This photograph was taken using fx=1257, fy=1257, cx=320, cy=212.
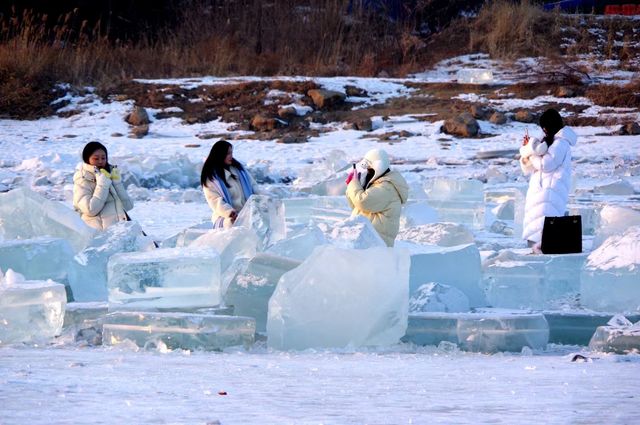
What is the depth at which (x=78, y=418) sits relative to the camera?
3.50 meters

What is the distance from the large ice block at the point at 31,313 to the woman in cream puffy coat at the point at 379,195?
2.38 m

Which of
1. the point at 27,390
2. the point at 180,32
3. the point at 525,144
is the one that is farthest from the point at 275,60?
the point at 27,390

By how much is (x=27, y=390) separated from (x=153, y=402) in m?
0.46

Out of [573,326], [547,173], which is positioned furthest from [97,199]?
[573,326]

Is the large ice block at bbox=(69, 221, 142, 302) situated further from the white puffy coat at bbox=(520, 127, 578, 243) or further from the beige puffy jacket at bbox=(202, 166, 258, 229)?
the white puffy coat at bbox=(520, 127, 578, 243)

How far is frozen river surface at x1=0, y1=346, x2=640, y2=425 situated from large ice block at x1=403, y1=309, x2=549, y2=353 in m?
0.28

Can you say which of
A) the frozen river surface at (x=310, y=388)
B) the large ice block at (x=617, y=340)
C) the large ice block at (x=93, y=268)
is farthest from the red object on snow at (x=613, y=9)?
the frozen river surface at (x=310, y=388)

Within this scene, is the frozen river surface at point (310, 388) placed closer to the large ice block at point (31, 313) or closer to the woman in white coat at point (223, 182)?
the large ice block at point (31, 313)

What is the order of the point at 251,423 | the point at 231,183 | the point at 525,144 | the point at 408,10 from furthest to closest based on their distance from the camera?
1. the point at 408,10
2. the point at 525,144
3. the point at 231,183
4. the point at 251,423

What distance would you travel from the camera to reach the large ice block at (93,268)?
6.91 metres

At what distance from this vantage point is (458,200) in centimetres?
1216

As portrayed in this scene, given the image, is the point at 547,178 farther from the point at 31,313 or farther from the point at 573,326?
the point at 31,313

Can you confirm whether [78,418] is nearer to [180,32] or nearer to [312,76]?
[312,76]

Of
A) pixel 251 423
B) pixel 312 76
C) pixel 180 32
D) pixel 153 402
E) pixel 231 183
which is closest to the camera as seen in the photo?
pixel 251 423
